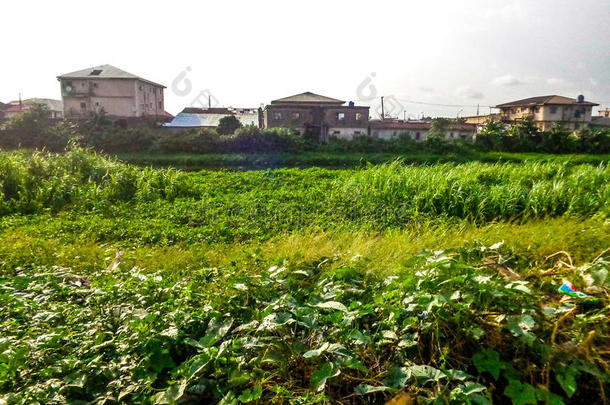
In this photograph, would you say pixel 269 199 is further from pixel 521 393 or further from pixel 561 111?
pixel 561 111

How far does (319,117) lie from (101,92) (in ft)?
68.5

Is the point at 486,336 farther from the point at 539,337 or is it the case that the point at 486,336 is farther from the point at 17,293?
the point at 17,293

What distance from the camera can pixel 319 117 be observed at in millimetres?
30531

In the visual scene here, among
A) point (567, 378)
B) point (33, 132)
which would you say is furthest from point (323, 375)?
point (33, 132)

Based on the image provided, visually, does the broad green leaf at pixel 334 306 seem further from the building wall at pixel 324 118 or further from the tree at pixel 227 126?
the building wall at pixel 324 118

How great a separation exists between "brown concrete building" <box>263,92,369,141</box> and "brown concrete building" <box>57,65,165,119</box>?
13559 mm

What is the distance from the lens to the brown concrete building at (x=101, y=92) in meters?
33.6

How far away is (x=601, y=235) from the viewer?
3.53 meters

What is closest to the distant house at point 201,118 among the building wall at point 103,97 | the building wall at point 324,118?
the building wall at point 324,118

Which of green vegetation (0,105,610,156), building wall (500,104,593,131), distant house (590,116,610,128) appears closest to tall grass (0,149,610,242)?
green vegetation (0,105,610,156)

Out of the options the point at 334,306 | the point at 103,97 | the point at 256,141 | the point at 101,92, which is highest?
the point at 101,92

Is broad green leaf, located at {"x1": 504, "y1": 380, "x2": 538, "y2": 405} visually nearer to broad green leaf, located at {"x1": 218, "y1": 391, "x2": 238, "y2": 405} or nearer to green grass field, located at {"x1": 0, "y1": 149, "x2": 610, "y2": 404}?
green grass field, located at {"x1": 0, "y1": 149, "x2": 610, "y2": 404}

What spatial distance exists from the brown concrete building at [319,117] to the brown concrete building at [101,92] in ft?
44.5

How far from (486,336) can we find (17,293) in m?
3.33
